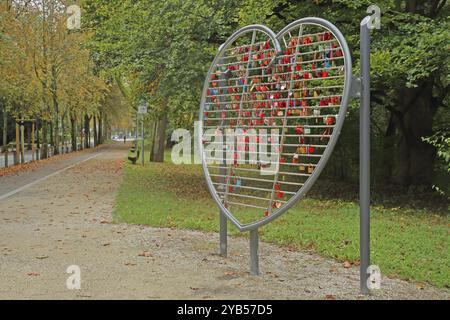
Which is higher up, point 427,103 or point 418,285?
point 427,103

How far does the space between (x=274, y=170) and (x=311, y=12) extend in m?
8.72

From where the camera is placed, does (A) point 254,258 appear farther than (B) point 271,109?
Yes

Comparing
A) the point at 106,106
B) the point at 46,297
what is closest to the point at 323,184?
the point at 46,297

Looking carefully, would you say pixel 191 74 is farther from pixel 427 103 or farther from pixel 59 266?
pixel 59 266

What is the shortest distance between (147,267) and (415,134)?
11.1 metres

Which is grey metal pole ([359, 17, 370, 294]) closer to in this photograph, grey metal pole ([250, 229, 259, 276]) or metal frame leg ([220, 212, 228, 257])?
grey metal pole ([250, 229, 259, 276])

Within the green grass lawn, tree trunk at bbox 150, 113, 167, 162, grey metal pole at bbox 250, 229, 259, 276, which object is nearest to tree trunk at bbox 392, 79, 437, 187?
the green grass lawn

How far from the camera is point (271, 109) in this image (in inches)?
250

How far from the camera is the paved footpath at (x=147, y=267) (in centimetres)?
571

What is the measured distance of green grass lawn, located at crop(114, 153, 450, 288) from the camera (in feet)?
23.9

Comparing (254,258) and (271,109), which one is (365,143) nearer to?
Result: (271,109)

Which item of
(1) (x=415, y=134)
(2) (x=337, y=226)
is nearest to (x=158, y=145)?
(1) (x=415, y=134)

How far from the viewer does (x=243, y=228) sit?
6508mm

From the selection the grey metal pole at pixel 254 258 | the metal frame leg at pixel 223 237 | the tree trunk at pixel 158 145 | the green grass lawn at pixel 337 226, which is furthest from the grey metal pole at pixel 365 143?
the tree trunk at pixel 158 145
